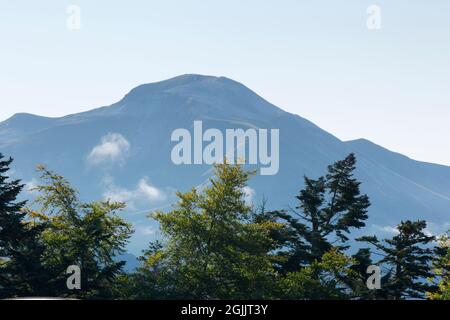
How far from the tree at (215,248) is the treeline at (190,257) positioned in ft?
0.23

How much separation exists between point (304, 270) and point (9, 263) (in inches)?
831

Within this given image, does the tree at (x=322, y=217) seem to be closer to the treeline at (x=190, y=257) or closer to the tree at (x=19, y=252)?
the treeline at (x=190, y=257)

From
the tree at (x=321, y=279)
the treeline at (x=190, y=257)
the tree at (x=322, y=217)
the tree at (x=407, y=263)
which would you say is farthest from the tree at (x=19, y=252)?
the tree at (x=407, y=263)

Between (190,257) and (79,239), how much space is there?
8348 millimetres

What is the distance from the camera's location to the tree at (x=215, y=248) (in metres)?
50.2

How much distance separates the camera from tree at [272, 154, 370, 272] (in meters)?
60.5

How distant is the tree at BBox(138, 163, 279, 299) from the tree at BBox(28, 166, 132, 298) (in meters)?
4.00

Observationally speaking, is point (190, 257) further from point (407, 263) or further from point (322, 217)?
point (407, 263)

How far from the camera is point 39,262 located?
50.3 meters

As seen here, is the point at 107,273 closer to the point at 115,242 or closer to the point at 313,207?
the point at 115,242

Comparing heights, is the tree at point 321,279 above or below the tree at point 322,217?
below

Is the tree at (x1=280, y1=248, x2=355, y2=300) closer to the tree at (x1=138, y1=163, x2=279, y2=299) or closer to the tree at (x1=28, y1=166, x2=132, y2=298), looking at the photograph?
the tree at (x1=138, y1=163, x2=279, y2=299)
